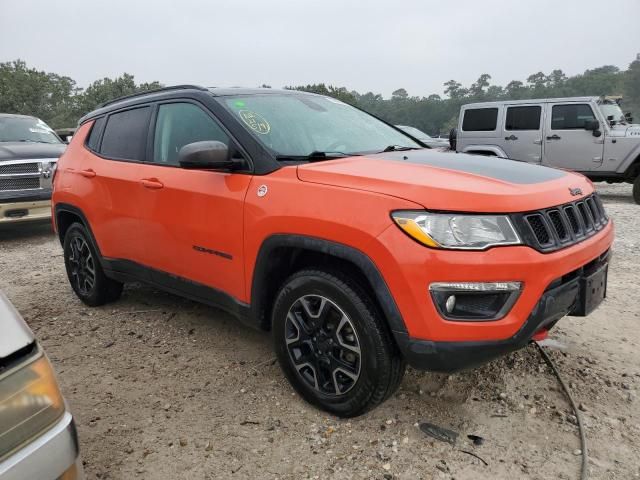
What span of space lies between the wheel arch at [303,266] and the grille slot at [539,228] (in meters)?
0.67

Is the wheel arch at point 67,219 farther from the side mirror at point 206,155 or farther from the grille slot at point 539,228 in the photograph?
the grille slot at point 539,228

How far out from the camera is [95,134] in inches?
164

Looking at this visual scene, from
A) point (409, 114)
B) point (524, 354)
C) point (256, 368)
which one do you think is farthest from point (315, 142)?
point (409, 114)

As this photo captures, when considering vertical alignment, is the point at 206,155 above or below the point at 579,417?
above

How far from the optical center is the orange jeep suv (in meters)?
2.11

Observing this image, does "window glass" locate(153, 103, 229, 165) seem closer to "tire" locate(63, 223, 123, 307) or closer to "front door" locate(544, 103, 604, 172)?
"tire" locate(63, 223, 123, 307)

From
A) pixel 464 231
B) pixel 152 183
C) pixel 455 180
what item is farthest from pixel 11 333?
pixel 152 183

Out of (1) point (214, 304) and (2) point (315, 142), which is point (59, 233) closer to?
(1) point (214, 304)

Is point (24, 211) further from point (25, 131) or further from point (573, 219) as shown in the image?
point (573, 219)

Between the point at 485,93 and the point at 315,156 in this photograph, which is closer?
the point at 315,156

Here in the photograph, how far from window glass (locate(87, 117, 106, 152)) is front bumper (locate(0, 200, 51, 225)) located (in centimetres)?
375

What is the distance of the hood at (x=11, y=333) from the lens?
135cm

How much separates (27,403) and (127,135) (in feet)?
9.24

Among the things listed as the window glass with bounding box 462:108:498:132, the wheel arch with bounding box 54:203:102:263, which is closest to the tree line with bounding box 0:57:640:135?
the window glass with bounding box 462:108:498:132
